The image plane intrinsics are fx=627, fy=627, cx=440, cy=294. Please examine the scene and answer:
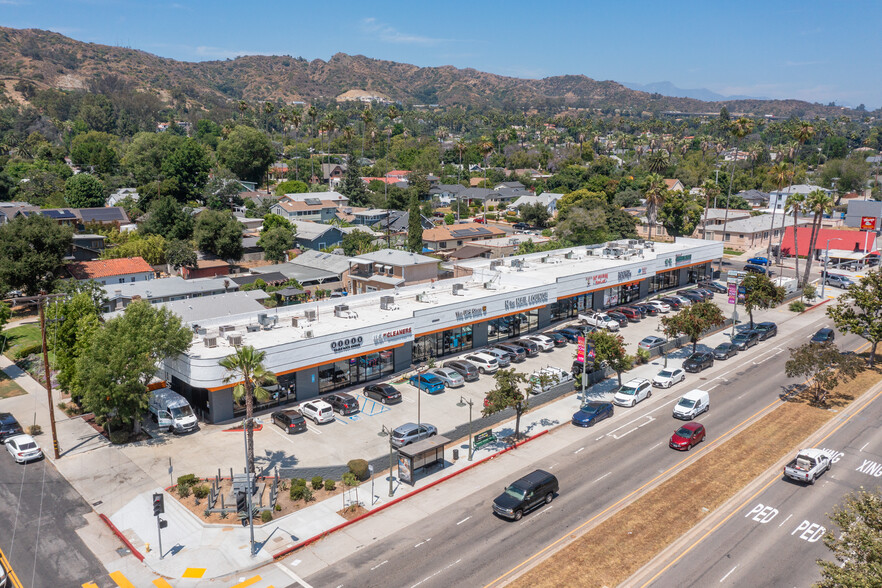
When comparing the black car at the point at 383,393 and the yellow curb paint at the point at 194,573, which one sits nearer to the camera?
the yellow curb paint at the point at 194,573

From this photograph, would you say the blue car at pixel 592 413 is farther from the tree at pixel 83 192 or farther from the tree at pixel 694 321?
the tree at pixel 83 192

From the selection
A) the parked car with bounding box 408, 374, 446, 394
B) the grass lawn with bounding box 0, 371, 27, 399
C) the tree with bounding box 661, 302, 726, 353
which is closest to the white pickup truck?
the tree with bounding box 661, 302, 726, 353

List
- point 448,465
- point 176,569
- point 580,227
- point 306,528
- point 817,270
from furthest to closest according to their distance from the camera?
point 580,227
point 817,270
point 448,465
point 306,528
point 176,569

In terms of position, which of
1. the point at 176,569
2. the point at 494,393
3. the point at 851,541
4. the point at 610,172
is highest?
the point at 610,172

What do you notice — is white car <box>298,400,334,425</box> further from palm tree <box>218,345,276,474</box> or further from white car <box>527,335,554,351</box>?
white car <box>527,335,554,351</box>

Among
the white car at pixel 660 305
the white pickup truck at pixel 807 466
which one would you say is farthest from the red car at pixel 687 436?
the white car at pixel 660 305

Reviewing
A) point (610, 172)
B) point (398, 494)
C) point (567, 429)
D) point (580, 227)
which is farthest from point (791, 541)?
point (610, 172)

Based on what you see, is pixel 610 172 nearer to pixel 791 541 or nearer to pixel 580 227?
pixel 580 227
